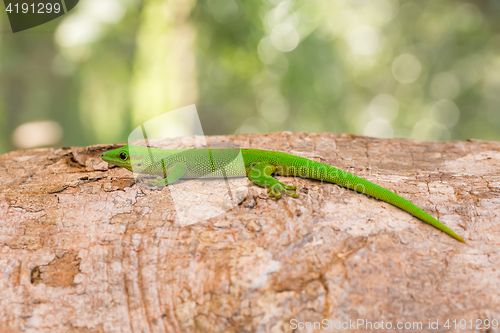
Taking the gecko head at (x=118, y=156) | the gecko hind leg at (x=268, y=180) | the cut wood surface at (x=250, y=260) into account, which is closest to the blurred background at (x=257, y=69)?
the gecko head at (x=118, y=156)

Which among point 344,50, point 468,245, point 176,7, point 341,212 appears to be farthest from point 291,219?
point 344,50

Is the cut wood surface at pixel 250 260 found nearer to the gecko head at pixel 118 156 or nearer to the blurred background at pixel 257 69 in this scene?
the gecko head at pixel 118 156

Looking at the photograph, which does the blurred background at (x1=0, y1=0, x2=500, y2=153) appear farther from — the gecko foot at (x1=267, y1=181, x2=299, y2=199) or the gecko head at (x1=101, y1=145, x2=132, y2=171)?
the gecko foot at (x1=267, y1=181, x2=299, y2=199)

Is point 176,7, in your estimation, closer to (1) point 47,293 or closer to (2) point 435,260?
(1) point 47,293

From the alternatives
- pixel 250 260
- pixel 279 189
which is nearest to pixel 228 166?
pixel 279 189

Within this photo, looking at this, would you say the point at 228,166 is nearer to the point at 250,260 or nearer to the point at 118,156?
the point at 118,156

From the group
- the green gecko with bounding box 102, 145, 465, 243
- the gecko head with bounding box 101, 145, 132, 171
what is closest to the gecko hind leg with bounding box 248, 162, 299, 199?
the green gecko with bounding box 102, 145, 465, 243
